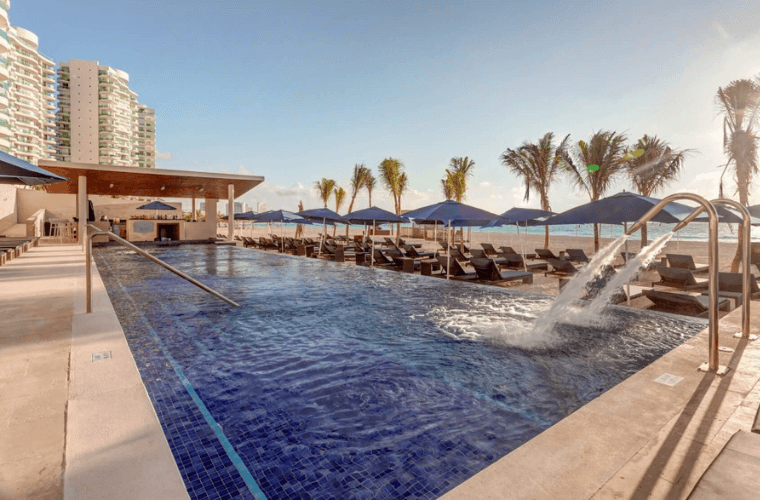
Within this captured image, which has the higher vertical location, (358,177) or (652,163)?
(358,177)

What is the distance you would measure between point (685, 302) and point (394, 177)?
2917cm

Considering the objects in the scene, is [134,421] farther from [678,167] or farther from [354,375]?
[678,167]

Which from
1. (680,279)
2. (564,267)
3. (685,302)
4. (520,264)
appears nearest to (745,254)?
(685,302)

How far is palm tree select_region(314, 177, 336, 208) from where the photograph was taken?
48469mm

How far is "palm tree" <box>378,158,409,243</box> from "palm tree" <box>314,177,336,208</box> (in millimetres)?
14810

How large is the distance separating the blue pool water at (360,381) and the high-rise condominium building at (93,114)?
125209mm

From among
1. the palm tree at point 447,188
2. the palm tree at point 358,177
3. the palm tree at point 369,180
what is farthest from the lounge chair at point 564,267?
the palm tree at point 358,177

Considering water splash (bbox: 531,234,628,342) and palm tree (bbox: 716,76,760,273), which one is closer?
water splash (bbox: 531,234,628,342)

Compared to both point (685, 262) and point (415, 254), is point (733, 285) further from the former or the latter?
point (415, 254)

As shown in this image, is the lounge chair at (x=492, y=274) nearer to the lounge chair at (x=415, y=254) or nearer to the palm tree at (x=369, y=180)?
the lounge chair at (x=415, y=254)

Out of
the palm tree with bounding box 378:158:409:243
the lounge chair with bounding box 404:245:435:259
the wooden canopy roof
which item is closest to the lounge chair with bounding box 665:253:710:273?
the lounge chair with bounding box 404:245:435:259

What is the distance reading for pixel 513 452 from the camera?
2.29m

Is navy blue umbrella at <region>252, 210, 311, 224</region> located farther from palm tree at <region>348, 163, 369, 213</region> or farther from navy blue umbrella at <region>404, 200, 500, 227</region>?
palm tree at <region>348, 163, 369, 213</region>

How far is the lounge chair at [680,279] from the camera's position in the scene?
27.3 feet
